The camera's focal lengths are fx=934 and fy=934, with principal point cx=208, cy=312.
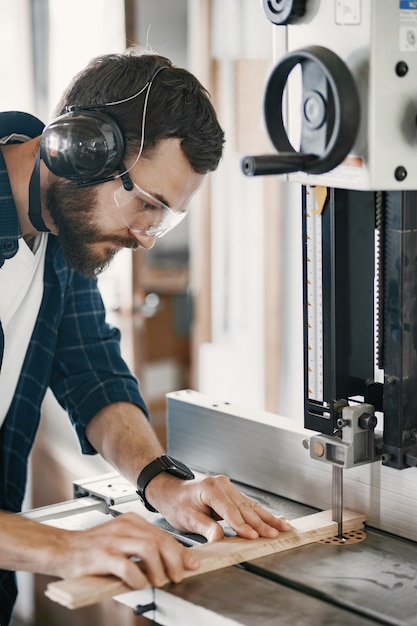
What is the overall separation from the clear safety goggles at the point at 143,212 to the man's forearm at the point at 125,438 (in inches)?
16.0

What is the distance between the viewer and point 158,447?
6.20 feet

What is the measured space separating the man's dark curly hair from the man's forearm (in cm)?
54

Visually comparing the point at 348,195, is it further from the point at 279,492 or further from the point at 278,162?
the point at 279,492

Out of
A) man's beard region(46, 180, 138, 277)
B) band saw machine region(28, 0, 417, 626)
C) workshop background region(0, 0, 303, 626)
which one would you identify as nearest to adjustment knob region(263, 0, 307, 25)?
band saw machine region(28, 0, 417, 626)

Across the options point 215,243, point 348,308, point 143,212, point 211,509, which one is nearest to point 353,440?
point 348,308

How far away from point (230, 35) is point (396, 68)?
2.31m

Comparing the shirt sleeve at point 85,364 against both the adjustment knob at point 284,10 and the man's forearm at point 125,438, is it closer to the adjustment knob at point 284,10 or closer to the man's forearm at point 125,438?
the man's forearm at point 125,438

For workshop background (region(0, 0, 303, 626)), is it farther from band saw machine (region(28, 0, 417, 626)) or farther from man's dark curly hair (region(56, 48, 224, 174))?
band saw machine (region(28, 0, 417, 626))

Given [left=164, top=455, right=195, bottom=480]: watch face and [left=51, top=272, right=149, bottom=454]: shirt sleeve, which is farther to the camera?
[left=51, top=272, right=149, bottom=454]: shirt sleeve

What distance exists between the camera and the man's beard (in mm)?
1758

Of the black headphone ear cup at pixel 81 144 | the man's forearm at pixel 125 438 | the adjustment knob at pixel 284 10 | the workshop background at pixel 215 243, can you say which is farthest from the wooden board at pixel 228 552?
the workshop background at pixel 215 243

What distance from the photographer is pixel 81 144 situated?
5.13 feet

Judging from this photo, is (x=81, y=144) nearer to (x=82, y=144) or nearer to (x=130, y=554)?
(x=82, y=144)

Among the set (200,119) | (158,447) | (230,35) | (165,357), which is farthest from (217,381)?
(200,119)
